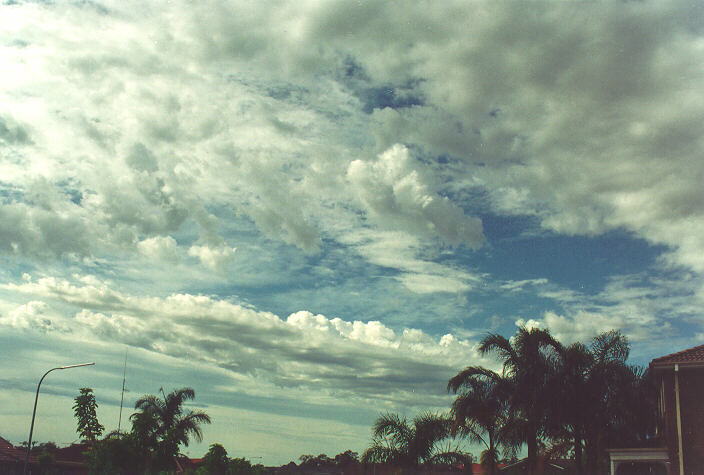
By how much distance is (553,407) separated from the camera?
33438mm

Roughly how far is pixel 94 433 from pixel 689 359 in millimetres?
32752

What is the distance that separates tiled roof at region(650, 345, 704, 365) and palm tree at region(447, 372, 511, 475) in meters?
10.2

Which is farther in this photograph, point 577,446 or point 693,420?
point 577,446

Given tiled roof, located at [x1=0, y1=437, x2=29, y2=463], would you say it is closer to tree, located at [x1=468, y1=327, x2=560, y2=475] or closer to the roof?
the roof

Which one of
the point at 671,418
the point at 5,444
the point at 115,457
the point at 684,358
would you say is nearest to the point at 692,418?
the point at 671,418

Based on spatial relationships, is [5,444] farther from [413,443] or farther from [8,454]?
[413,443]

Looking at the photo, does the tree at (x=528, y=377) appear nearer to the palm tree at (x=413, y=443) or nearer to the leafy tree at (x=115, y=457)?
the palm tree at (x=413, y=443)

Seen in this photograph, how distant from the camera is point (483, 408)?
3391 cm

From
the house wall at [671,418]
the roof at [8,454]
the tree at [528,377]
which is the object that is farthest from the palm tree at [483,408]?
the roof at [8,454]

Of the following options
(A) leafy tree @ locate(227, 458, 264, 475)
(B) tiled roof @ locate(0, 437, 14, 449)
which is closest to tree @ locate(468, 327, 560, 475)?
(A) leafy tree @ locate(227, 458, 264, 475)

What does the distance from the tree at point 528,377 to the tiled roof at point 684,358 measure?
872 cm

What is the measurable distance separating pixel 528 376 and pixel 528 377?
0.22ft

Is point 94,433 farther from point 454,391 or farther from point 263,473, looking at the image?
point 454,391

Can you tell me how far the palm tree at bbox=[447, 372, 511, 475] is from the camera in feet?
111
